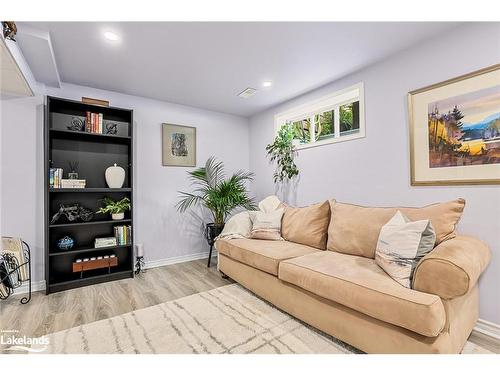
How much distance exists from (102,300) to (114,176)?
1397mm

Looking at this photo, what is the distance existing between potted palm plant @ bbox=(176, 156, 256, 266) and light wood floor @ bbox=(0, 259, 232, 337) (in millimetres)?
690

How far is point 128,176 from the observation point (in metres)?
3.26

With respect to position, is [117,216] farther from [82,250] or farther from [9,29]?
[9,29]

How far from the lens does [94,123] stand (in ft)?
9.45

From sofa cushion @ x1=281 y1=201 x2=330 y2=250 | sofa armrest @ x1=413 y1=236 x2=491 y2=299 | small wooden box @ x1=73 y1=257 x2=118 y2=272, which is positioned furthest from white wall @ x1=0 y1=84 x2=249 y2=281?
sofa armrest @ x1=413 y1=236 x2=491 y2=299

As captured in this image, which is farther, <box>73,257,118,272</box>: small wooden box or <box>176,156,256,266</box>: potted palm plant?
<box>176,156,256,266</box>: potted palm plant

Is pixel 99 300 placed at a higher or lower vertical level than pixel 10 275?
lower

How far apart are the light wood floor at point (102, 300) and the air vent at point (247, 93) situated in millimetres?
2411

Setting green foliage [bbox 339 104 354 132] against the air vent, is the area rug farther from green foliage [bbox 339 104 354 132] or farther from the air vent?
the air vent

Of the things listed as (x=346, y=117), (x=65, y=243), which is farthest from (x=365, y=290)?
(x=65, y=243)

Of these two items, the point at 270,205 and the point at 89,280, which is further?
the point at 270,205

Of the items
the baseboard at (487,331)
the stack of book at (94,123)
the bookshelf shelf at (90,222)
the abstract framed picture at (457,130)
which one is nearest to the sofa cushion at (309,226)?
the abstract framed picture at (457,130)

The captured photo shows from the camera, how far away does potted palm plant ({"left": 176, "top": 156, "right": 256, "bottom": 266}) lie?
336 cm

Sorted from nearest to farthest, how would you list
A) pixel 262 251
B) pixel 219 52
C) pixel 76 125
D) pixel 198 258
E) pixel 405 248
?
pixel 405 248 < pixel 219 52 < pixel 262 251 < pixel 76 125 < pixel 198 258
